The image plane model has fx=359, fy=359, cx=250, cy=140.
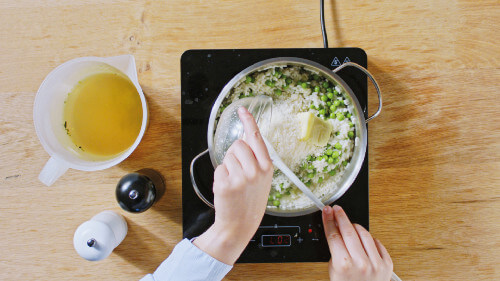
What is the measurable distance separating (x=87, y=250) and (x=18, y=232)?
0.83 ft

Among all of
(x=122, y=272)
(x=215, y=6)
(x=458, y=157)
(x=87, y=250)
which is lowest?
(x=122, y=272)

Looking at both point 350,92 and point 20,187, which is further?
point 20,187

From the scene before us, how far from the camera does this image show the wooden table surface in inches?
33.2

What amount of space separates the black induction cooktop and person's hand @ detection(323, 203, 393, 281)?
1.3 inches

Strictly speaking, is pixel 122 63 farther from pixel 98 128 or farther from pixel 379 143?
pixel 379 143

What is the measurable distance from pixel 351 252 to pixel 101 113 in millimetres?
595

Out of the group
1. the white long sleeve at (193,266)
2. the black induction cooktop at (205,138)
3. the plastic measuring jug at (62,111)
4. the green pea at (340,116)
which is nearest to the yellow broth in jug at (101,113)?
the plastic measuring jug at (62,111)

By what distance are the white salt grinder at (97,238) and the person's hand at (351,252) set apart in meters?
0.45

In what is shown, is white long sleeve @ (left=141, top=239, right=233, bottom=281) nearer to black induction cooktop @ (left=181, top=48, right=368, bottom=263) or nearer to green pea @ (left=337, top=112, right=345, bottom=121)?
black induction cooktop @ (left=181, top=48, right=368, bottom=263)

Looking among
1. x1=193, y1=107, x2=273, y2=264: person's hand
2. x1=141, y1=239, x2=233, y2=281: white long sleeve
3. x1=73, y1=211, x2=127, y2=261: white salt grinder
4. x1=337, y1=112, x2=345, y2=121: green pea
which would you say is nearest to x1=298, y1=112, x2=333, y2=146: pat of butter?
x1=337, y1=112, x2=345, y2=121: green pea

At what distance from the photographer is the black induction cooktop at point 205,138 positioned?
0.77 metres

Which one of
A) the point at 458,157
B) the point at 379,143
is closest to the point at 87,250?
the point at 379,143

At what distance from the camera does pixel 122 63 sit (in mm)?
683

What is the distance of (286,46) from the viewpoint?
0.84 meters
